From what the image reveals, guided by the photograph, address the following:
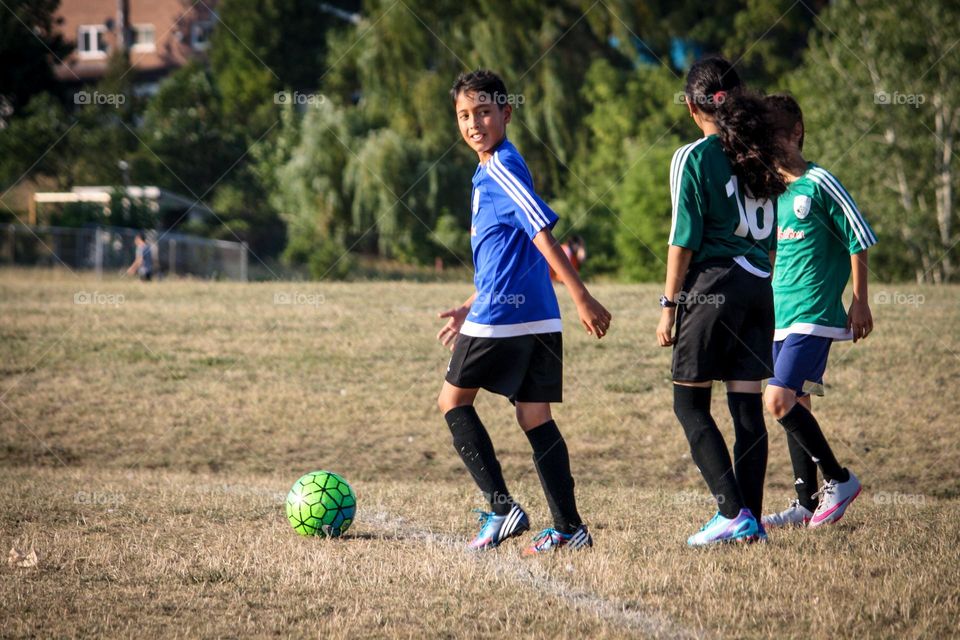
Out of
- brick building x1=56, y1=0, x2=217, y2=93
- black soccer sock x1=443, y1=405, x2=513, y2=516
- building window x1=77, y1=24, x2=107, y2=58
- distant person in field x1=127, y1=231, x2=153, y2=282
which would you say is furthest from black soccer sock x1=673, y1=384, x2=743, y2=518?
building window x1=77, y1=24, x2=107, y2=58

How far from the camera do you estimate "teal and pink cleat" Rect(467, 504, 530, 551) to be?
5168 mm

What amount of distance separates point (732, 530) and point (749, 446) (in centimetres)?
44

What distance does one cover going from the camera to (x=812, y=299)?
586 centimetres

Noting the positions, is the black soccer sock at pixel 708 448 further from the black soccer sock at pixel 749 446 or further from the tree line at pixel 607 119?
the tree line at pixel 607 119

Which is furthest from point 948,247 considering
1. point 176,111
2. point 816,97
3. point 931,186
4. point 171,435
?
point 176,111

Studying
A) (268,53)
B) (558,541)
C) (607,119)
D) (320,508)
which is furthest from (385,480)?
(268,53)

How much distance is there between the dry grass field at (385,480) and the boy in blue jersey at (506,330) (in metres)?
0.30

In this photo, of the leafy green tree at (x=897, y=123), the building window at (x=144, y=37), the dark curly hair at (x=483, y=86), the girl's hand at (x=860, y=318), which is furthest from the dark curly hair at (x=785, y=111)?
the building window at (x=144, y=37)

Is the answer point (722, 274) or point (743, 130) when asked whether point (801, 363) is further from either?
point (743, 130)

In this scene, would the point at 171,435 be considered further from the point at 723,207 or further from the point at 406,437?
the point at 723,207

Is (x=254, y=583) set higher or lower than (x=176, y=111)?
lower

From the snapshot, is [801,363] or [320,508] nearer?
[320,508]

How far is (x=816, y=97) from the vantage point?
31547mm

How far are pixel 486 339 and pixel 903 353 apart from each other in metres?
8.89
